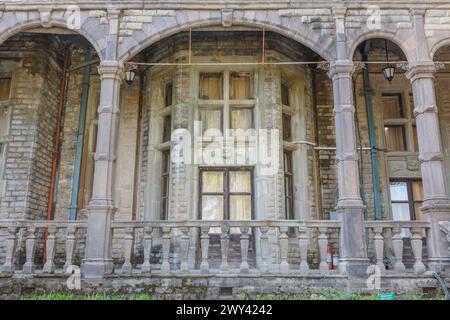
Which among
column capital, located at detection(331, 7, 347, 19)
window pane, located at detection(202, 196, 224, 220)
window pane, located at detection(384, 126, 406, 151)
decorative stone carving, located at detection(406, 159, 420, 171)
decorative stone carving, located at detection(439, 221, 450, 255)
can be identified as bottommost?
decorative stone carving, located at detection(439, 221, 450, 255)

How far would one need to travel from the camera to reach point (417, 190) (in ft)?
33.5

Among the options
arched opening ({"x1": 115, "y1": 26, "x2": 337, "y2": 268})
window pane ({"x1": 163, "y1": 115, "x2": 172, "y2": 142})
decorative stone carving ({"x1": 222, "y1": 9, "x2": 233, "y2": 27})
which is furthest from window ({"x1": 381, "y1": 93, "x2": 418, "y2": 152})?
window pane ({"x1": 163, "y1": 115, "x2": 172, "y2": 142})

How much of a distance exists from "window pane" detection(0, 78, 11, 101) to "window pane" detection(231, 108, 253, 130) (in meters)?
5.08

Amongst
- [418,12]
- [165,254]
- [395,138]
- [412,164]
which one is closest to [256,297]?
[165,254]

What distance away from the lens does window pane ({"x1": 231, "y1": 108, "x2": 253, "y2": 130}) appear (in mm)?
9422

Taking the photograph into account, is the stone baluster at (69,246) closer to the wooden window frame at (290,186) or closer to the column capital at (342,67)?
the wooden window frame at (290,186)

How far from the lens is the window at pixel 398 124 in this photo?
410 inches

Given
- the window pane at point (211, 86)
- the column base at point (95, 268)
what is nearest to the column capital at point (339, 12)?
the window pane at point (211, 86)

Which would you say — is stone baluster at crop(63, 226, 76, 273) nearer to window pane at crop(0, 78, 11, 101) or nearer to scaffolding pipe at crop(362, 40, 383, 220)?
window pane at crop(0, 78, 11, 101)

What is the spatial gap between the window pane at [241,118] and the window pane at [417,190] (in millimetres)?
4216

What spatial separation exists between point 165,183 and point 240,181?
1.72 m

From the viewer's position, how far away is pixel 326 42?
7.94 metres

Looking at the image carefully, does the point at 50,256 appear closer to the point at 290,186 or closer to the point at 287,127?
the point at 290,186

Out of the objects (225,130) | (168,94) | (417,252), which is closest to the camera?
(417,252)
